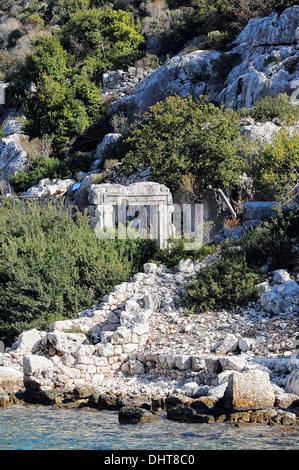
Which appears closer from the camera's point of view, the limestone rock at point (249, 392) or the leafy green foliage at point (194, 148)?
the limestone rock at point (249, 392)

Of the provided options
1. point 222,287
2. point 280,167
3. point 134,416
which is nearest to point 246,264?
point 222,287

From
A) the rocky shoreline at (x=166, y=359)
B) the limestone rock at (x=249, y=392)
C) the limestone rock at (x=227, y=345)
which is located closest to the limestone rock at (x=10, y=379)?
the rocky shoreline at (x=166, y=359)

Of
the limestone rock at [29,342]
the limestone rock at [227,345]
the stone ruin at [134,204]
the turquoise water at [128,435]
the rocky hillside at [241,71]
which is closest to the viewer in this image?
the turquoise water at [128,435]

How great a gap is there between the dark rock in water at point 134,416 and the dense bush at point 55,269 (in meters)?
5.15

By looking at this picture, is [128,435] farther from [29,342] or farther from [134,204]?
[134,204]

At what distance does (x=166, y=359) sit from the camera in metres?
11.5

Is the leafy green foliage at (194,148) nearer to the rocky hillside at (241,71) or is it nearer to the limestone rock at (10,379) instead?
the rocky hillside at (241,71)

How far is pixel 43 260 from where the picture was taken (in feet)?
50.2

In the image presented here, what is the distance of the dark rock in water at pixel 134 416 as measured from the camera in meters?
9.33

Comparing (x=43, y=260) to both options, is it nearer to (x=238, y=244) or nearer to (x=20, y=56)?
(x=238, y=244)

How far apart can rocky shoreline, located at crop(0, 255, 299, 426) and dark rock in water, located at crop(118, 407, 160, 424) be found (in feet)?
0.05

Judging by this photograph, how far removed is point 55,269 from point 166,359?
15.4 ft

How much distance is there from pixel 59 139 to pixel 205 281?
19.1m
